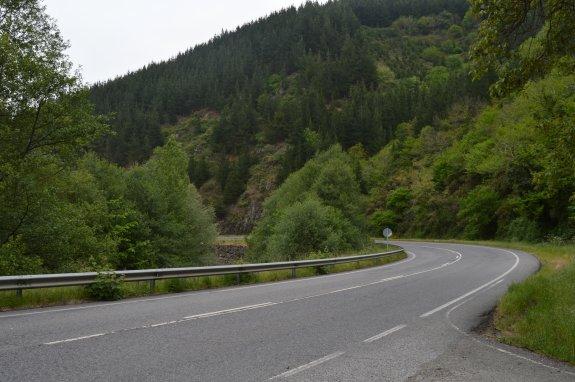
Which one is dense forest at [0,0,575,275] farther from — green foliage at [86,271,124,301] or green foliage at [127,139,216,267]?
green foliage at [86,271,124,301]

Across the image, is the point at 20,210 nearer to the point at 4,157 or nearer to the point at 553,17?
the point at 4,157

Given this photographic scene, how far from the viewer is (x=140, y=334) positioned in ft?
23.2

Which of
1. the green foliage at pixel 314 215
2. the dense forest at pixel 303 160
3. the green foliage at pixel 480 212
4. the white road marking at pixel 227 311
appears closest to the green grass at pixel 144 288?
the white road marking at pixel 227 311

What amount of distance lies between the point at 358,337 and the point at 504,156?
148 feet

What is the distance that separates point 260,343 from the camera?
6.83m

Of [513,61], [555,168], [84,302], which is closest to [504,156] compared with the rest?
[555,168]

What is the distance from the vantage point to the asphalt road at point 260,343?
5.43 metres

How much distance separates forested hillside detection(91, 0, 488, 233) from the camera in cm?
11075

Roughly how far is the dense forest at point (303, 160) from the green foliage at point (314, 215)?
171 millimetres

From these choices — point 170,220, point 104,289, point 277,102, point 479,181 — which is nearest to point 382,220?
point 479,181

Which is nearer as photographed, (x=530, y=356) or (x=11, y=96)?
(x=530, y=356)

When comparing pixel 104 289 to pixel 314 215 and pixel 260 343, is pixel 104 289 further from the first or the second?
pixel 314 215

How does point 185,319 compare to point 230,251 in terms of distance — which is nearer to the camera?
point 185,319

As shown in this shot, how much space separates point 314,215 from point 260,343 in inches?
1134
